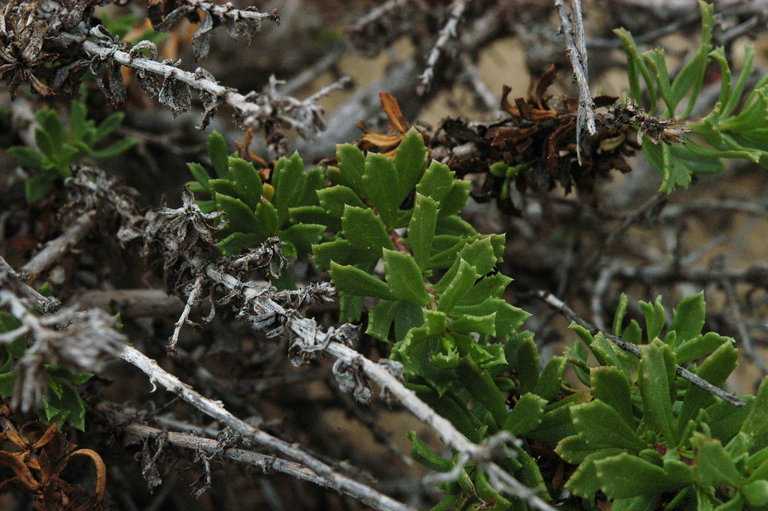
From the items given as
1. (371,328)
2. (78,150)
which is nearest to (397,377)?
(371,328)

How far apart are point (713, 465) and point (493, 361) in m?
0.33

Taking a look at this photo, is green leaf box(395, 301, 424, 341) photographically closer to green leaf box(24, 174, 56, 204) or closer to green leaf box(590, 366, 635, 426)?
green leaf box(590, 366, 635, 426)

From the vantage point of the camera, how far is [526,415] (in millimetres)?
995

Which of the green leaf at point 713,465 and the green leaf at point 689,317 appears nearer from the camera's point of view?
the green leaf at point 713,465

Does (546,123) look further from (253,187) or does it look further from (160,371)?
(160,371)

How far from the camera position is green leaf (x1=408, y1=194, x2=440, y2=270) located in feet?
3.30

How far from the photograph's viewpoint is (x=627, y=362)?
112 centimetres

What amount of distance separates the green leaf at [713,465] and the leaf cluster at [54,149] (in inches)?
53.0

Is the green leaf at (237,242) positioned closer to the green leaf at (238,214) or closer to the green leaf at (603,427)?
the green leaf at (238,214)

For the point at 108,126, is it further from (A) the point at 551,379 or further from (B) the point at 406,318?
(A) the point at 551,379

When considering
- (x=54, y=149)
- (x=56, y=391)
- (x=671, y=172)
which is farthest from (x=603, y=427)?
(x=54, y=149)

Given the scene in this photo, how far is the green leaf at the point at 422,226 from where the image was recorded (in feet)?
3.30

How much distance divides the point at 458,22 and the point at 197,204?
1073 millimetres

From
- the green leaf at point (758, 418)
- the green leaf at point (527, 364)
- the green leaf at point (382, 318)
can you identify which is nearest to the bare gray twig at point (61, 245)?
the green leaf at point (382, 318)
